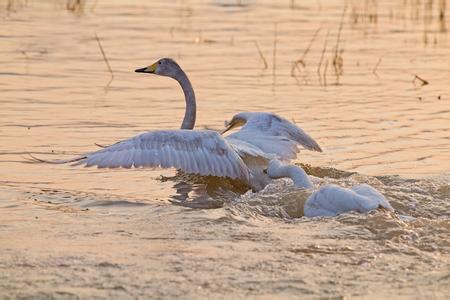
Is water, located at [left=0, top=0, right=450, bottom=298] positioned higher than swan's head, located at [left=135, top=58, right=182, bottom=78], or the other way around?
swan's head, located at [left=135, top=58, right=182, bottom=78]

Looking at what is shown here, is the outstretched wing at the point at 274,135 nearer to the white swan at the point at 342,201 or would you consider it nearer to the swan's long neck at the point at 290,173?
the swan's long neck at the point at 290,173

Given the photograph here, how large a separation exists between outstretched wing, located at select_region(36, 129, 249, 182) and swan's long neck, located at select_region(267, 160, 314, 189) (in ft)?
0.71

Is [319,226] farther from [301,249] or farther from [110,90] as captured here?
[110,90]

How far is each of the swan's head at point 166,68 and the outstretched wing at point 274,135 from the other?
0.87 m

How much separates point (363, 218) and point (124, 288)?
2.09 m

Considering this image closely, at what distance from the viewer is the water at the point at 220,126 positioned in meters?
6.83

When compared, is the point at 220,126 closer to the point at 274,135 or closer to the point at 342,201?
the point at 274,135

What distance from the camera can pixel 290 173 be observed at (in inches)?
351

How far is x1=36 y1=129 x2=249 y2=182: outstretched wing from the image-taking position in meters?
8.78

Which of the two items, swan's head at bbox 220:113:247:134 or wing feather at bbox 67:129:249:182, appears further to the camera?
swan's head at bbox 220:113:247:134

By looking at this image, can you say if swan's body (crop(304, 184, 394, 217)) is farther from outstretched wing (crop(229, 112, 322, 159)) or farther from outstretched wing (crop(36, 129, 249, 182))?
outstretched wing (crop(229, 112, 322, 159))

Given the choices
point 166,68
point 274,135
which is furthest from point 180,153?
point 166,68

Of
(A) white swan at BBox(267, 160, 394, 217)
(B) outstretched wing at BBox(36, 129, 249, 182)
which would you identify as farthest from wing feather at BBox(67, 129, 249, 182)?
(A) white swan at BBox(267, 160, 394, 217)

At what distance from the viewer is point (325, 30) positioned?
640 inches
